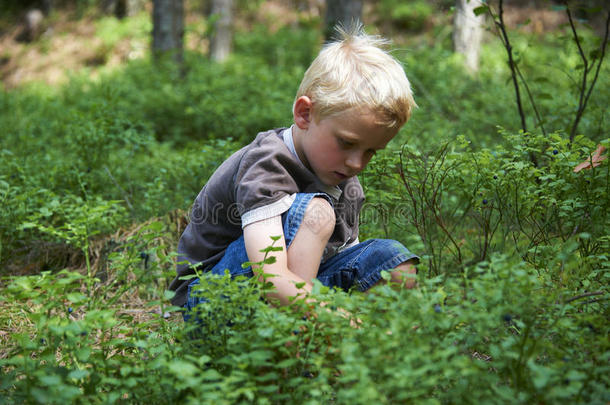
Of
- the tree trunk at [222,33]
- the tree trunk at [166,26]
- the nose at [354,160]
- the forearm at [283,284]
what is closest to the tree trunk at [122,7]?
the tree trunk at [222,33]

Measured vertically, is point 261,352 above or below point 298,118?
below

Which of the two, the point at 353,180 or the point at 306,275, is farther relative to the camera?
the point at 353,180

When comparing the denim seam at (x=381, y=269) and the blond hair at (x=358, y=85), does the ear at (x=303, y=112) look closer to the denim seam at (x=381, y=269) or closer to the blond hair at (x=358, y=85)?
the blond hair at (x=358, y=85)

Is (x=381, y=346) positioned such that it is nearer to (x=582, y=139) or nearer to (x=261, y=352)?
(x=261, y=352)

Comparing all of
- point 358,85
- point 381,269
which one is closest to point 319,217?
point 381,269

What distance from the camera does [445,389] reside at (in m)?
1.89

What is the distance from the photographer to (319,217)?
88.2 inches

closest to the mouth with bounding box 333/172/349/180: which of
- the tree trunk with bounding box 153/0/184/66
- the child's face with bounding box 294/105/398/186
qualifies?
the child's face with bounding box 294/105/398/186

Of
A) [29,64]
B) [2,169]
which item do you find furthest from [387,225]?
[29,64]

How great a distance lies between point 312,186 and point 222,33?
31.5 feet

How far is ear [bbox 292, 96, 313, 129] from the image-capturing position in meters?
2.39

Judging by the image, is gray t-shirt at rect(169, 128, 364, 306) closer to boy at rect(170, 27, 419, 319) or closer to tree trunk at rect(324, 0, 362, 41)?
boy at rect(170, 27, 419, 319)

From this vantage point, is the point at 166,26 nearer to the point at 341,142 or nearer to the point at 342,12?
the point at 342,12

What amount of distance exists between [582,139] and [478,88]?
15.7ft
